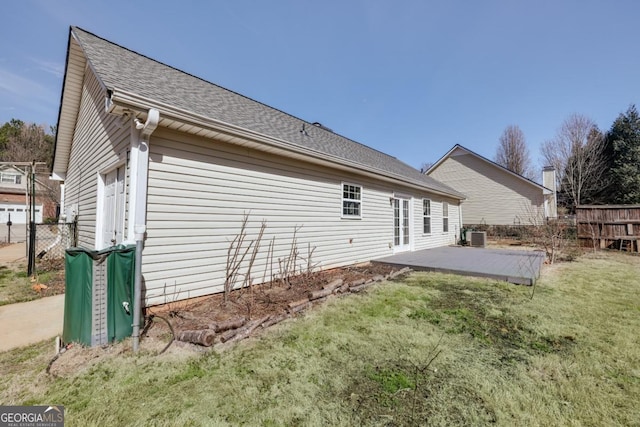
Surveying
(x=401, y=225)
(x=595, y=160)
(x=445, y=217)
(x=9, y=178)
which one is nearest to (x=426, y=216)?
(x=401, y=225)

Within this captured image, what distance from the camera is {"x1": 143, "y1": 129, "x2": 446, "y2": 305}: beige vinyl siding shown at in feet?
13.1

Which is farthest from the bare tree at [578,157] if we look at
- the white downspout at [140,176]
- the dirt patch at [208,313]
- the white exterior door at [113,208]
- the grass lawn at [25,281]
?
the grass lawn at [25,281]

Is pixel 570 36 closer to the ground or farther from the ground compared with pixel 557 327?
farther from the ground

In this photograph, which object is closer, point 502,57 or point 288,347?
point 288,347

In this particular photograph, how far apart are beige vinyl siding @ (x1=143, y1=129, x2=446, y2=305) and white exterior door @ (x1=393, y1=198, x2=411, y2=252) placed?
356 centimetres

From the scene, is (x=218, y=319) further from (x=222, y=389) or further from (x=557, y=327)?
(x=557, y=327)

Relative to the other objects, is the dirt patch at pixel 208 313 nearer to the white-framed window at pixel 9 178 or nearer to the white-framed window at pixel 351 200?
the white-framed window at pixel 351 200

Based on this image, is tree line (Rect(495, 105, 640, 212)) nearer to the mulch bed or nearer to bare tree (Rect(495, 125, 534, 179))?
bare tree (Rect(495, 125, 534, 179))

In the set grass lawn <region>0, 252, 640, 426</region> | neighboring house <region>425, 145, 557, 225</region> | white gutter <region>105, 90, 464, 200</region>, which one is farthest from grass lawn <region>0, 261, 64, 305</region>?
neighboring house <region>425, 145, 557, 225</region>

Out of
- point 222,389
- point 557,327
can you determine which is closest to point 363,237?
point 557,327

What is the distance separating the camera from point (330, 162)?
260 inches

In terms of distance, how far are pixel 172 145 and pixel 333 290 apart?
3707 millimetres

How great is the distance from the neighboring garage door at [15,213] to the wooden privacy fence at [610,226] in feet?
116

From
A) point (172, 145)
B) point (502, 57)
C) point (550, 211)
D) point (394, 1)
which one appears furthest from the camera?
point (550, 211)
